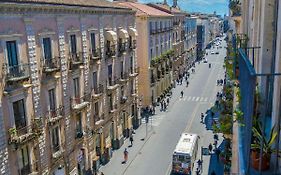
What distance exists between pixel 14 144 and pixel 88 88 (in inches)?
457

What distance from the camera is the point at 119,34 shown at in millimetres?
37625

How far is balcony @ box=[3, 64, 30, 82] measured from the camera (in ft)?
63.4

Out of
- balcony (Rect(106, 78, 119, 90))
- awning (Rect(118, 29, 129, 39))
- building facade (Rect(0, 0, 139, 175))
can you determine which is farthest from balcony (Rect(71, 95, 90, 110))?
awning (Rect(118, 29, 129, 39))

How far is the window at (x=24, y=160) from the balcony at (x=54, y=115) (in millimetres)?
3071

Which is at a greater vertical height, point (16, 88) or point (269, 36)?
point (269, 36)

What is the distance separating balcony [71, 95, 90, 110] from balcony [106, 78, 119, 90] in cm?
557

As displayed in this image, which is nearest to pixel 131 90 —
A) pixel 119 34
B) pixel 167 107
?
pixel 119 34

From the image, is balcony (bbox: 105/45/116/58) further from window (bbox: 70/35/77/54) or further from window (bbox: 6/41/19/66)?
window (bbox: 6/41/19/66)

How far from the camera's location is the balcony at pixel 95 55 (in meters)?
30.9

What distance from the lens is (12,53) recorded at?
20016 mm

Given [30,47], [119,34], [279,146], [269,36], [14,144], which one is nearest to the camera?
[279,146]

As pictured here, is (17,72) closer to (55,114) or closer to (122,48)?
(55,114)

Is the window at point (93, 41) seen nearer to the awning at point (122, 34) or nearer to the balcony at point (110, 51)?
the balcony at point (110, 51)

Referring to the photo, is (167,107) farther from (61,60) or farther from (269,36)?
(269,36)
